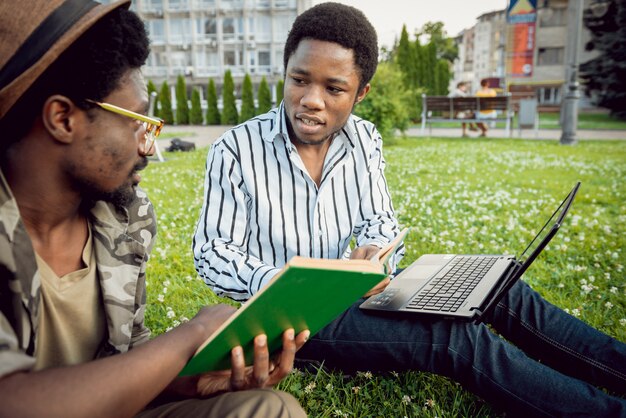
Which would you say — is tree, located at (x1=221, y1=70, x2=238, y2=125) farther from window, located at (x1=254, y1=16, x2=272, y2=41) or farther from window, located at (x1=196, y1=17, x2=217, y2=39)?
window, located at (x1=196, y1=17, x2=217, y2=39)

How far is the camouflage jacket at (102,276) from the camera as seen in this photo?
1170 mm

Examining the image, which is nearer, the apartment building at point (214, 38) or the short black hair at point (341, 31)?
the short black hair at point (341, 31)

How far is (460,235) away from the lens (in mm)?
4898

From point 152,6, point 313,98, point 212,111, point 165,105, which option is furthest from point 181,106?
point 313,98

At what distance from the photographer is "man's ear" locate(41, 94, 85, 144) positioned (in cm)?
126

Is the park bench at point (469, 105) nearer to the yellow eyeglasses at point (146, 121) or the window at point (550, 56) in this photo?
the yellow eyeglasses at point (146, 121)

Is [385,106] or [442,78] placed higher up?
[442,78]

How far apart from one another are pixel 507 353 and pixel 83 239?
148 cm

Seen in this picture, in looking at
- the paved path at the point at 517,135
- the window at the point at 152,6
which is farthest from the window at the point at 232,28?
the paved path at the point at 517,135

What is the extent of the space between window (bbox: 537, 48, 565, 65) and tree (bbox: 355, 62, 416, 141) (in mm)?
30794

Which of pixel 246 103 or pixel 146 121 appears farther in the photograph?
pixel 246 103

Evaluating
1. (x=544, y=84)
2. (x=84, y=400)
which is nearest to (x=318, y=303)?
(x=84, y=400)

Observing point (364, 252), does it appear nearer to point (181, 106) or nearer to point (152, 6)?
point (181, 106)

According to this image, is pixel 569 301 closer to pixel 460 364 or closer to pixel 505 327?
pixel 505 327
